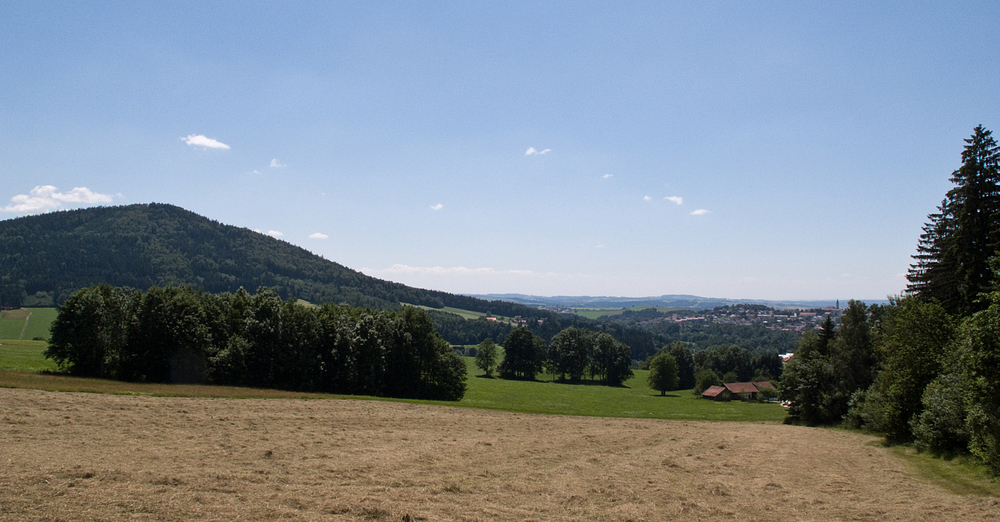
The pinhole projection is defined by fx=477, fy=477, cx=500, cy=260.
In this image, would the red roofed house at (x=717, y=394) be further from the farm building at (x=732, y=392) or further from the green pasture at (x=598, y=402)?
the green pasture at (x=598, y=402)

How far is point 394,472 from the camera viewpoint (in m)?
14.1

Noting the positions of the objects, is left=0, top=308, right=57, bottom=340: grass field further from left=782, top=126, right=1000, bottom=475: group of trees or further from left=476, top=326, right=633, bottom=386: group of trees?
left=782, top=126, right=1000, bottom=475: group of trees

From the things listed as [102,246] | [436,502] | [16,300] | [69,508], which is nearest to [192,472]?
[69,508]

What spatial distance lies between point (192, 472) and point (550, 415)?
25.6 meters

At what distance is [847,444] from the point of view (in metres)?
27.0

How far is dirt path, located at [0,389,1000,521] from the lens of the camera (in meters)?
10.2

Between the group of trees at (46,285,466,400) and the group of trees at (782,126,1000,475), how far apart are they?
130 feet

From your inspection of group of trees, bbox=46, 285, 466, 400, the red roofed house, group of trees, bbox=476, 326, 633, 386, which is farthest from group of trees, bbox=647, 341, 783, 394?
group of trees, bbox=46, 285, 466, 400

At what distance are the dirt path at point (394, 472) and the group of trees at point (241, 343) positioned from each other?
1843cm

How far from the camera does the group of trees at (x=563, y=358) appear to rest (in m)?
100

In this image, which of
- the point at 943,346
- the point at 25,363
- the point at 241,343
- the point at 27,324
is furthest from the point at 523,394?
the point at 27,324

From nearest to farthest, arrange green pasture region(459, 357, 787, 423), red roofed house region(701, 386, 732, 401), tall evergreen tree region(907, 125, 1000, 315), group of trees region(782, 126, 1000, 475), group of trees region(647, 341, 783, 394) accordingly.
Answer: group of trees region(782, 126, 1000, 475)
tall evergreen tree region(907, 125, 1000, 315)
green pasture region(459, 357, 787, 423)
red roofed house region(701, 386, 732, 401)
group of trees region(647, 341, 783, 394)

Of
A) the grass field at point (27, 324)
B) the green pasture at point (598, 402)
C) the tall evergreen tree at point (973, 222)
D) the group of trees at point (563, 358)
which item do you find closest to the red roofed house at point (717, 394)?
the green pasture at point (598, 402)

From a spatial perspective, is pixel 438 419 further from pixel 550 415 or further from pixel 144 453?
pixel 144 453
